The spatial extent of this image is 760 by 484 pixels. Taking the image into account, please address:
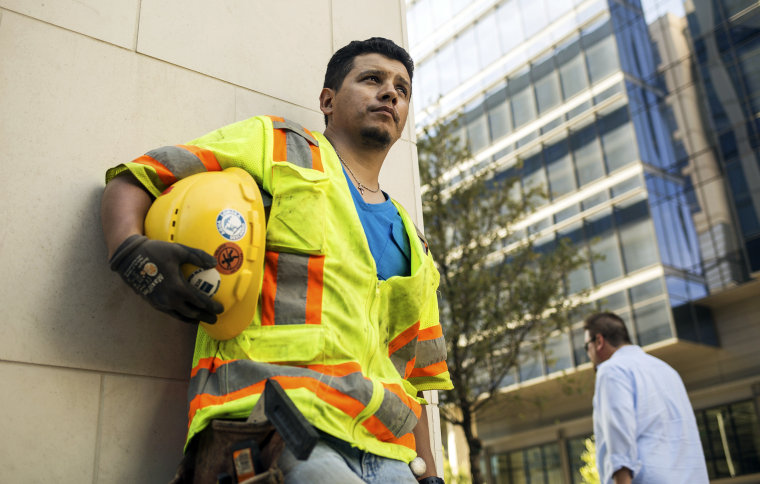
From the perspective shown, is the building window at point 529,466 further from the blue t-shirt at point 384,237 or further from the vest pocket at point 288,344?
the vest pocket at point 288,344

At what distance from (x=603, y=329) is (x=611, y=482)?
126 cm

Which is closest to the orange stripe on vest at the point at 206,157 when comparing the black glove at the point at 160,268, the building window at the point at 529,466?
the black glove at the point at 160,268

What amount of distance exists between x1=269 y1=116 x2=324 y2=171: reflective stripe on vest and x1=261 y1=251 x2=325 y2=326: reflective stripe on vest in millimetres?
394

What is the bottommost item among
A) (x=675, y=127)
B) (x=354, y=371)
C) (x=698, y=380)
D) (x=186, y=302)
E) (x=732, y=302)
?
(x=354, y=371)

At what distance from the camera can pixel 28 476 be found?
2.38m

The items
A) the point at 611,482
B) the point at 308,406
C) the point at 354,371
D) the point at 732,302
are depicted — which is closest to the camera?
the point at 308,406

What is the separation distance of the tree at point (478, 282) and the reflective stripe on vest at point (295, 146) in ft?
30.5

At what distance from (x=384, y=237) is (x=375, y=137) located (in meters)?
0.43

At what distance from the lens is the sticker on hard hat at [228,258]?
7.32ft

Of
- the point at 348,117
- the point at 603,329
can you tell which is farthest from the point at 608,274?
the point at 348,117

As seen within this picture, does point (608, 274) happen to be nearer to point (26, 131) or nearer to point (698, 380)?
point (698, 380)

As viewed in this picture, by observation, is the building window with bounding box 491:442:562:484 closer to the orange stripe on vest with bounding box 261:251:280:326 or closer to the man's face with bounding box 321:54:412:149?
the man's face with bounding box 321:54:412:149

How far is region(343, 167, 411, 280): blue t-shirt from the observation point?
111 inches

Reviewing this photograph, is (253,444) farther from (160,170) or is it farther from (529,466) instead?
(529,466)
